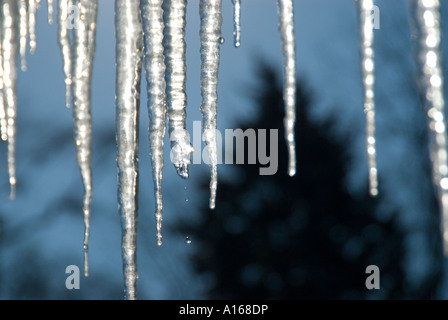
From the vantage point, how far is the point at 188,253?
38.9 ft

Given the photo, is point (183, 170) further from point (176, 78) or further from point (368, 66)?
point (368, 66)

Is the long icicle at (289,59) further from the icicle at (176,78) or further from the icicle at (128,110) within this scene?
the icicle at (128,110)

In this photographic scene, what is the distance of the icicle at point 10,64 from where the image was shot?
1.34 meters

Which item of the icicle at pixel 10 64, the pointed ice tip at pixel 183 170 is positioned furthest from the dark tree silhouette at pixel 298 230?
the pointed ice tip at pixel 183 170

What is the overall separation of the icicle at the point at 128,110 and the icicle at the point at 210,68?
0.15 meters

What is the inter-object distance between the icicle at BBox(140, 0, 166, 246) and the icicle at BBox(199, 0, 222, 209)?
0.10m

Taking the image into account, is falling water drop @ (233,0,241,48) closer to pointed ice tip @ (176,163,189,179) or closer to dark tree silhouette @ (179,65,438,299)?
pointed ice tip @ (176,163,189,179)

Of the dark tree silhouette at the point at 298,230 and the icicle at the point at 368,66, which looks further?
the dark tree silhouette at the point at 298,230

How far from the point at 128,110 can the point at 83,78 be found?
13cm

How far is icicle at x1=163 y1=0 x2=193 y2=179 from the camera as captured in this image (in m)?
1.14

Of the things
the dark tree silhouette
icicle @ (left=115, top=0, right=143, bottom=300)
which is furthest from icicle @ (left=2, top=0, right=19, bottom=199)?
the dark tree silhouette
